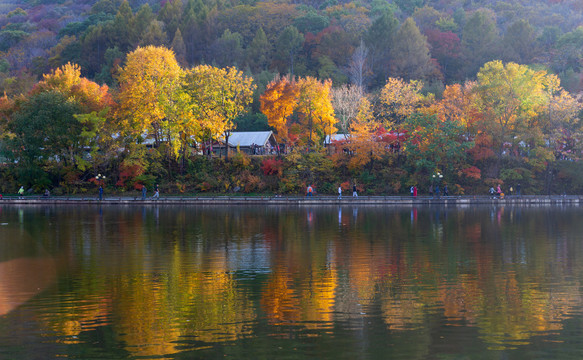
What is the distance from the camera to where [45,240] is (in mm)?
29812

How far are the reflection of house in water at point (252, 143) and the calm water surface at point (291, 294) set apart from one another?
146ft

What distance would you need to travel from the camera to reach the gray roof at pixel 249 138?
79000 millimetres

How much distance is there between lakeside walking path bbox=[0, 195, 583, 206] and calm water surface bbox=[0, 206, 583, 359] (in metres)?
25.5

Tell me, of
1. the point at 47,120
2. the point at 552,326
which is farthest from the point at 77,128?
the point at 552,326

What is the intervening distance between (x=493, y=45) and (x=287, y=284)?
9770 cm

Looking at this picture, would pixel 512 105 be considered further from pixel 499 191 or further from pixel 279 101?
pixel 279 101

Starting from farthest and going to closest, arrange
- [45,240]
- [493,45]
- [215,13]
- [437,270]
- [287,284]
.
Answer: [215,13], [493,45], [45,240], [437,270], [287,284]

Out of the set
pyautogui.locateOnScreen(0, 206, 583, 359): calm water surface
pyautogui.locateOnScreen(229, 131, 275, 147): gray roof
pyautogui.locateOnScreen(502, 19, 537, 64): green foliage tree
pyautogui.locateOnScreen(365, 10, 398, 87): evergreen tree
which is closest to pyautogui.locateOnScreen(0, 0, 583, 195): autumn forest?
pyautogui.locateOnScreen(229, 131, 275, 147): gray roof

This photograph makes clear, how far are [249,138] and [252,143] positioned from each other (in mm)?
1528

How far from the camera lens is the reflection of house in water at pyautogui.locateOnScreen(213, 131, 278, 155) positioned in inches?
3076

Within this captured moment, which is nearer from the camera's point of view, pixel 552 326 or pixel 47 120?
pixel 552 326

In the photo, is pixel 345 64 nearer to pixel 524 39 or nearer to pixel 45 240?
pixel 524 39

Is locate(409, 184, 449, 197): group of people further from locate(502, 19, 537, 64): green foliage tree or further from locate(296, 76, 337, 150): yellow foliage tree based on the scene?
locate(502, 19, 537, 64): green foliage tree

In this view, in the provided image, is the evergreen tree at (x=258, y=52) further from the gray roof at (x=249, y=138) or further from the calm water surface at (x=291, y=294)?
the calm water surface at (x=291, y=294)
